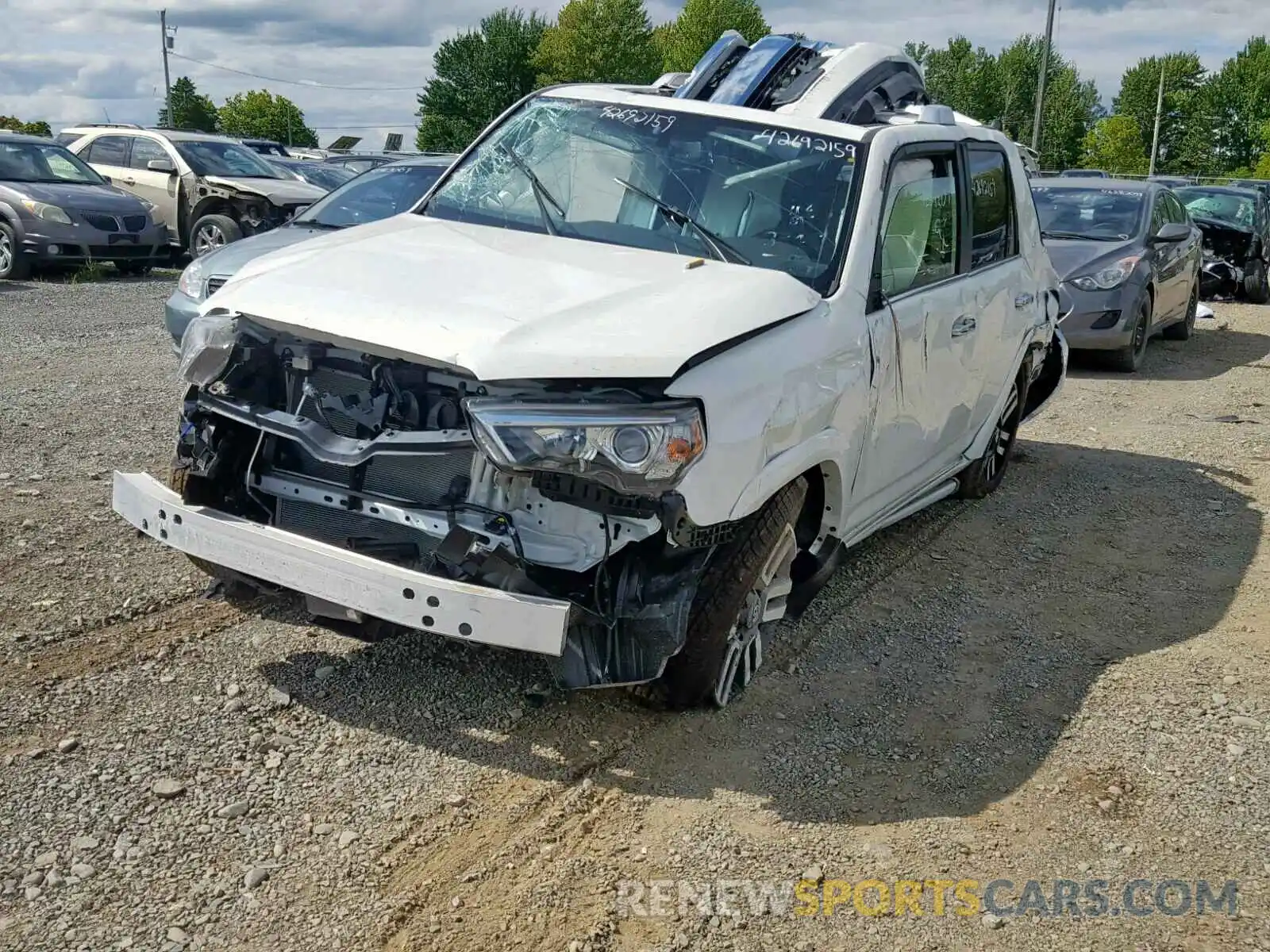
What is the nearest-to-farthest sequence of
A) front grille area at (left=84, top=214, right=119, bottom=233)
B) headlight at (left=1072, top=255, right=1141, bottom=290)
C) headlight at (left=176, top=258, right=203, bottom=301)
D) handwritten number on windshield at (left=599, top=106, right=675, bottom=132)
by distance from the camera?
handwritten number on windshield at (left=599, top=106, right=675, bottom=132), headlight at (left=176, top=258, right=203, bottom=301), headlight at (left=1072, top=255, right=1141, bottom=290), front grille area at (left=84, top=214, right=119, bottom=233)

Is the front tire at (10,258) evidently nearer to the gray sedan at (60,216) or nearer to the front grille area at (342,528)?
the gray sedan at (60,216)

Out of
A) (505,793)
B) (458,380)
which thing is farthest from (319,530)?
(505,793)

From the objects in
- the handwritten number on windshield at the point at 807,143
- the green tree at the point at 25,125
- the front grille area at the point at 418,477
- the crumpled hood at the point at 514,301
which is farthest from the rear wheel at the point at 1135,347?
the green tree at the point at 25,125

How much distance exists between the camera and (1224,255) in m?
17.8

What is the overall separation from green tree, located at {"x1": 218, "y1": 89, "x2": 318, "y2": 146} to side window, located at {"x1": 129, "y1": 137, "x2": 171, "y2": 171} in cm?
7488

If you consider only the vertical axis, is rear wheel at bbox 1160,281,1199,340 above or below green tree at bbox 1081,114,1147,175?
below

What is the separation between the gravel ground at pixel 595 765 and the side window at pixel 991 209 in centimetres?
146

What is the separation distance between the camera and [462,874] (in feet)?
10.6

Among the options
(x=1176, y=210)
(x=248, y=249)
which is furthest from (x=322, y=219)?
(x=1176, y=210)

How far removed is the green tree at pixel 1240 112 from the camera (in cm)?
7712

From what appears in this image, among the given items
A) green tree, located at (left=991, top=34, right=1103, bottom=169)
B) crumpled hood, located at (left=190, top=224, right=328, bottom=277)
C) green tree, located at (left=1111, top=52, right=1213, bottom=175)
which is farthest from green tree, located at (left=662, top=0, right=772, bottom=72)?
crumpled hood, located at (left=190, top=224, right=328, bottom=277)

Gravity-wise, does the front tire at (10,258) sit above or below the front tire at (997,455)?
Answer: above

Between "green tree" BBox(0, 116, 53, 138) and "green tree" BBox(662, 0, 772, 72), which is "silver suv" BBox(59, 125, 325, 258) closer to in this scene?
"green tree" BBox(0, 116, 53, 138)

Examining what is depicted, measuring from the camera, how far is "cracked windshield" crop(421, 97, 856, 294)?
14.8ft
